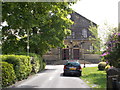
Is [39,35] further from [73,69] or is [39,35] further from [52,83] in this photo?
[52,83]

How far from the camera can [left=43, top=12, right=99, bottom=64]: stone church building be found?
60.8m

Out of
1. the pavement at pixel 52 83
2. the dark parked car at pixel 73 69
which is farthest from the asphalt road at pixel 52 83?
the dark parked car at pixel 73 69

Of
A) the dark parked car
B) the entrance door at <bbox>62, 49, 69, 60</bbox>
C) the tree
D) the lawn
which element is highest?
the tree

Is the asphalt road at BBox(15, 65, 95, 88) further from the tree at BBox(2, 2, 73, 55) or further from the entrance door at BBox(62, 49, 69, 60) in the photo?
the entrance door at BBox(62, 49, 69, 60)

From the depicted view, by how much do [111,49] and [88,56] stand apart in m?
A: 46.3

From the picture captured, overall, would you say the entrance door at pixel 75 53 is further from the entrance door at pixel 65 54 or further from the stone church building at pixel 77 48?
the entrance door at pixel 65 54

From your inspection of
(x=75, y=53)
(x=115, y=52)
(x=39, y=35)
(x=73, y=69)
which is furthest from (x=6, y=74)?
(x=75, y=53)

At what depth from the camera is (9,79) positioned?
12.7 m

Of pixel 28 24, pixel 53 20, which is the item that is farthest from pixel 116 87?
pixel 53 20

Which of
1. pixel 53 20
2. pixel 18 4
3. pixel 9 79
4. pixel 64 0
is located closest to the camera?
pixel 9 79

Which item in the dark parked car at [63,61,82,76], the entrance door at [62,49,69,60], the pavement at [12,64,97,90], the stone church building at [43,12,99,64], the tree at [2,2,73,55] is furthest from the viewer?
the entrance door at [62,49,69,60]

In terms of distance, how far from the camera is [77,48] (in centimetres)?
6138

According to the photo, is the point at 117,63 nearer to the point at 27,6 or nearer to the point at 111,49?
the point at 111,49

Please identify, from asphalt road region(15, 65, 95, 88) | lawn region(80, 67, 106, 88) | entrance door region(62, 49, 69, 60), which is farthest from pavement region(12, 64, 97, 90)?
entrance door region(62, 49, 69, 60)
